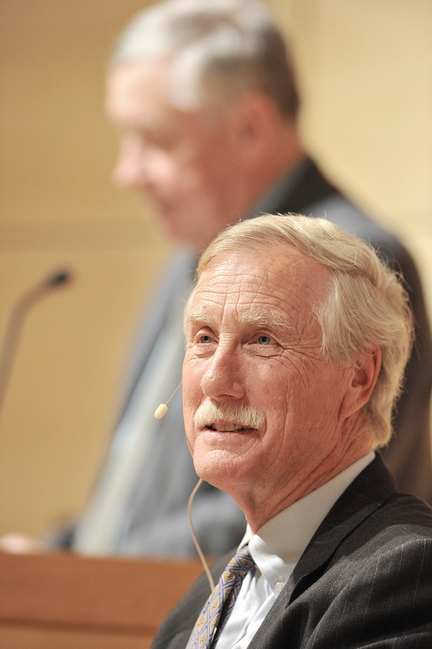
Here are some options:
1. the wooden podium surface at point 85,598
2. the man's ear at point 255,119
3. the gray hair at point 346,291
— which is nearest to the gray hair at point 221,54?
the man's ear at point 255,119

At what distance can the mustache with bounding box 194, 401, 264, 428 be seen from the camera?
1269 millimetres

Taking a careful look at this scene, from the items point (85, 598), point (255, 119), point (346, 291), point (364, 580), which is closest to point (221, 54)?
point (255, 119)

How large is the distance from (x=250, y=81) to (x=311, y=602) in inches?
96.7

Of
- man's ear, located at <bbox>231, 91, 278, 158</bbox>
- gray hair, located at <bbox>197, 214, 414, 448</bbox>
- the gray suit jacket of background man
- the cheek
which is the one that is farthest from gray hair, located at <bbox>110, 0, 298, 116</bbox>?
the cheek

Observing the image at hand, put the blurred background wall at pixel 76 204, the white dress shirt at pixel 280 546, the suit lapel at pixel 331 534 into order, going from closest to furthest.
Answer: the suit lapel at pixel 331 534 → the white dress shirt at pixel 280 546 → the blurred background wall at pixel 76 204

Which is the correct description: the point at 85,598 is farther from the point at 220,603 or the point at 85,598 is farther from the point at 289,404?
the point at 289,404

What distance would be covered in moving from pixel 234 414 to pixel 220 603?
309mm

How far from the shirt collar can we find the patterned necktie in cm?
6

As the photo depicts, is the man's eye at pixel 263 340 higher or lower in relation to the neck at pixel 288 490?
higher

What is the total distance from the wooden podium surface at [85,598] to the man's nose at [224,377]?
918mm

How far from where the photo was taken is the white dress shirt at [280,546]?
1303 mm

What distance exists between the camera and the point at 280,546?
131 cm

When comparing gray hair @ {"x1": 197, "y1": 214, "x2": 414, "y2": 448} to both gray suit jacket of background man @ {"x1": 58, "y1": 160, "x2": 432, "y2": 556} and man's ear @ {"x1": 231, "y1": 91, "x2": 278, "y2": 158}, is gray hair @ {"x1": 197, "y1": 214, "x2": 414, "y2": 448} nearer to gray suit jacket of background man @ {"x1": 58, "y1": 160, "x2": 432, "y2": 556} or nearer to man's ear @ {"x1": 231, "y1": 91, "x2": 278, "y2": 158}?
gray suit jacket of background man @ {"x1": 58, "y1": 160, "x2": 432, "y2": 556}

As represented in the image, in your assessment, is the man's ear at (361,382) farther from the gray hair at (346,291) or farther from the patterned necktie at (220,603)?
the patterned necktie at (220,603)
